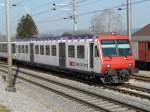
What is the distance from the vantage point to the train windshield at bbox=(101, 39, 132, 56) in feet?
75.6

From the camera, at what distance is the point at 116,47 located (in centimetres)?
2342

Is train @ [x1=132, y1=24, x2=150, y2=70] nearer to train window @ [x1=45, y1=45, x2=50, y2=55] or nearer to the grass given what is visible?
train window @ [x1=45, y1=45, x2=50, y2=55]

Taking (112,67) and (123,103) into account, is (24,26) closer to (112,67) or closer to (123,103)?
(112,67)

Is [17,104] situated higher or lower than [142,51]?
lower

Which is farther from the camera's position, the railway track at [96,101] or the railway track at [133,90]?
the railway track at [133,90]

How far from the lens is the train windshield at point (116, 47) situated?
23031mm

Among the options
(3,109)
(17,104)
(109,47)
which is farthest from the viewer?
(109,47)

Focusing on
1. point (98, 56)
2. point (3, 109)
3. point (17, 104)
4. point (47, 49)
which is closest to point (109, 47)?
point (98, 56)

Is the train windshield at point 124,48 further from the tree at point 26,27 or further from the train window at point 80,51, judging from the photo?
the tree at point 26,27

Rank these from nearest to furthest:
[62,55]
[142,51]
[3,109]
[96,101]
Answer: [3,109], [96,101], [62,55], [142,51]

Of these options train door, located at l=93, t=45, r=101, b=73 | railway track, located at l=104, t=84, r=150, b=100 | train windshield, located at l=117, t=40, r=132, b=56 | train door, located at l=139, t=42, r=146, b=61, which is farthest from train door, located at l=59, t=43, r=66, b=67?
train door, located at l=139, t=42, r=146, b=61

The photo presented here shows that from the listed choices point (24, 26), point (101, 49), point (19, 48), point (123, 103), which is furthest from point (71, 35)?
point (24, 26)

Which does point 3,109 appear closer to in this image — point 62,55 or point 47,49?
point 62,55

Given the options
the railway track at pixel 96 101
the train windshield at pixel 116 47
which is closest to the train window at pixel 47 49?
the railway track at pixel 96 101
